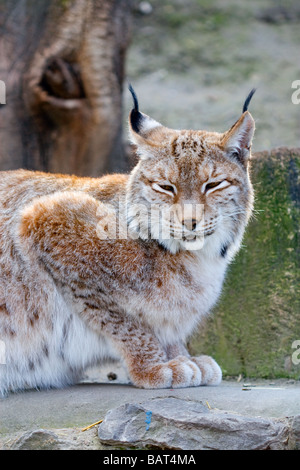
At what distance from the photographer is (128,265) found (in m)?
4.46

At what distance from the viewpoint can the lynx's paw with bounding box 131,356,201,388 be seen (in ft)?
14.3

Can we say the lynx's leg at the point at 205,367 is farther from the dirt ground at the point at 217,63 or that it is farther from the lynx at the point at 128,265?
the dirt ground at the point at 217,63

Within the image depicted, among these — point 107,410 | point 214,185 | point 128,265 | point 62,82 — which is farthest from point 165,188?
point 62,82

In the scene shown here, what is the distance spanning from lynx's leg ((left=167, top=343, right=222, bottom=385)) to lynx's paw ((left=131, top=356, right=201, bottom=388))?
0.09 m

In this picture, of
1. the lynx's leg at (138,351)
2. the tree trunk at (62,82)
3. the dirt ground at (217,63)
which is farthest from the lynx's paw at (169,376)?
the dirt ground at (217,63)

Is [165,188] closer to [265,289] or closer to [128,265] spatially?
[128,265]

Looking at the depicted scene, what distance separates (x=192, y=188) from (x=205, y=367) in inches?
50.5

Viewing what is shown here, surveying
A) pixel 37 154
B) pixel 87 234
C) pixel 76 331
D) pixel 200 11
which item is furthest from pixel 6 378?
pixel 200 11

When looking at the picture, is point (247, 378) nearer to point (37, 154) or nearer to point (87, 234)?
point (87, 234)

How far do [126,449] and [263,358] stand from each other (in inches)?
87.1

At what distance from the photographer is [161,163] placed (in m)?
4.47

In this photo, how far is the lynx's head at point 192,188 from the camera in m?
4.31

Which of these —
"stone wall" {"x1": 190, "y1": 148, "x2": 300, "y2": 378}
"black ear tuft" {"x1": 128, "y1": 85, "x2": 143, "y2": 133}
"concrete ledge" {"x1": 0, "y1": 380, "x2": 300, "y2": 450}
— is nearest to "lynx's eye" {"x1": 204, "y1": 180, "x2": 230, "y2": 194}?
"black ear tuft" {"x1": 128, "y1": 85, "x2": 143, "y2": 133}

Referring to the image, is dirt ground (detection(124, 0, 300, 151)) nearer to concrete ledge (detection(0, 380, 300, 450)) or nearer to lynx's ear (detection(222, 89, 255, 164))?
lynx's ear (detection(222, 89, 255, 164))
